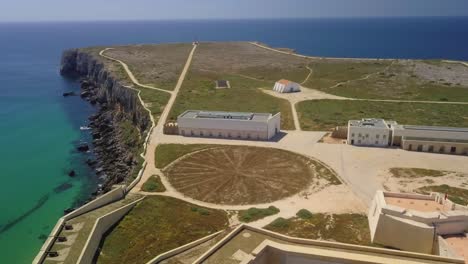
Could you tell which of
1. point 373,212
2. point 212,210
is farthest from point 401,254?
point 212,210

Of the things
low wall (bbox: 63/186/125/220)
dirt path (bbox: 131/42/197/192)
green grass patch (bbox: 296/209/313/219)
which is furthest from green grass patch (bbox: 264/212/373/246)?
dirt path (bbox: 131/42/197/192)

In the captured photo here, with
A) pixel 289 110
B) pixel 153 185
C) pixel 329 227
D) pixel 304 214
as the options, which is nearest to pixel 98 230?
pixel 153 185

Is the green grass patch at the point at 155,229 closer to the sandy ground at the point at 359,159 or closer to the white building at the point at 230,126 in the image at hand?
the sandy ground at the point at 359,159

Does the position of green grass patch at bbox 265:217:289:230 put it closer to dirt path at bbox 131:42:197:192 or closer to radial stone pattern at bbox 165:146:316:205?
radial stone pattern at bbox 165:146:316:205

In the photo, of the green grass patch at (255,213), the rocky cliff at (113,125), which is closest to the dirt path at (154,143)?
the rocky cliff at (113,125)

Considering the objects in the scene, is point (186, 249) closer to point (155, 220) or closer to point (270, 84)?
point (155, 220)

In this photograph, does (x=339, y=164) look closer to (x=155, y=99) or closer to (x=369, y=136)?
(x=369, y=136)

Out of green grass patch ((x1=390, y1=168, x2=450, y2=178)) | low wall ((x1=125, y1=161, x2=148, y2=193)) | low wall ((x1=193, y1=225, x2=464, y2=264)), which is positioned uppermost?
low wall ((x1=193, y1=225, x2=464, y2=264))
